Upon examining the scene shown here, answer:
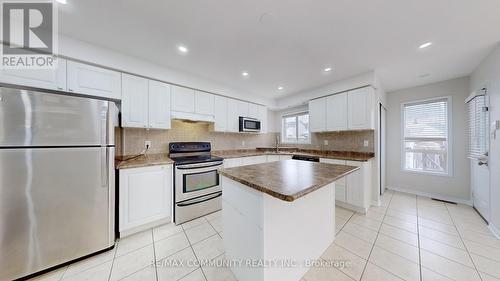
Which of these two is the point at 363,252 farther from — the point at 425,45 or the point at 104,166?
the point at 104,166

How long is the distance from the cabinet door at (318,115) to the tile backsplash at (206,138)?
40cm

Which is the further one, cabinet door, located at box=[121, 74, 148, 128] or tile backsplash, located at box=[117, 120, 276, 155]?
tile backsplash, located at box=[117, 120, 276, 155]

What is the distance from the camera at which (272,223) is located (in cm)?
115

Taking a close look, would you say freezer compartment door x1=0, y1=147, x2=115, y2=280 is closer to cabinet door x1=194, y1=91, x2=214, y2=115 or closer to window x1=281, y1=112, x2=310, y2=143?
cabinet door x1=194, y1=91, x2=214, y2=115

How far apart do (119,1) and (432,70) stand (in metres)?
4.50

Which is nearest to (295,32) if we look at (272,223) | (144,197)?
(272,223)

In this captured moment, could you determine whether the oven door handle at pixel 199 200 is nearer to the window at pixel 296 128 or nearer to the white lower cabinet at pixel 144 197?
the white lower cabinet at pixel 144 197

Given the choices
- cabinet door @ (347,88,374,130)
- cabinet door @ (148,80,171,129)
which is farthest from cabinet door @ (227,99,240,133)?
cabinet door @ (347,88,374,130)

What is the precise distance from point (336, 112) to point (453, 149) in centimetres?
237

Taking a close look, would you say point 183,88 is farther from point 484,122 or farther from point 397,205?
point 484,122

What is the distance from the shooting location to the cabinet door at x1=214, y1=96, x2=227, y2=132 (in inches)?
133

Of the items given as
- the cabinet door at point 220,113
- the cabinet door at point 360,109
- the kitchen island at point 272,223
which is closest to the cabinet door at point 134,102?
the cabinet door at point 220,113

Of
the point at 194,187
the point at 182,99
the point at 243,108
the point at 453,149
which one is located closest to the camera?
the point at 194,187

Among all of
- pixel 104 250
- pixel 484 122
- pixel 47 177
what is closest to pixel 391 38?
pixel 484 122
